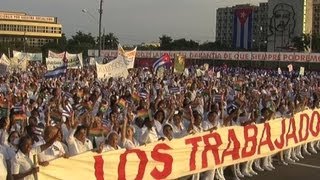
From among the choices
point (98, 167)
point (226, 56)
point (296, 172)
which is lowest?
point (296, 172)

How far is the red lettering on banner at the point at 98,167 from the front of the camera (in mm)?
8750

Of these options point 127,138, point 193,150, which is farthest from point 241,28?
point 127,138

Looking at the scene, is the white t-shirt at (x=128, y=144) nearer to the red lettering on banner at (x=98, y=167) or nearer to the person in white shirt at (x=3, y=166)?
the red lettering on banner at (x=98, y=167)

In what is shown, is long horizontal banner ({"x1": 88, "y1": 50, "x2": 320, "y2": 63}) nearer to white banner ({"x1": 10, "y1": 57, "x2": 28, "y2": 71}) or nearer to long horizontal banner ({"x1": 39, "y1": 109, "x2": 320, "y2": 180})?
white banner ({"x1": 10, "y1": 57, "x2": 28, "y2": 71})

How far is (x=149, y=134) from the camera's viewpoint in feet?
34.8

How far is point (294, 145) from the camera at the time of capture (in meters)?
14.4

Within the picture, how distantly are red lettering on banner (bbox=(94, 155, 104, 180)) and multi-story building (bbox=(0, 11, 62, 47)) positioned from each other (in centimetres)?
15097

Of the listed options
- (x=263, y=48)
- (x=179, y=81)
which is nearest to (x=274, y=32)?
(x=263, y=48)

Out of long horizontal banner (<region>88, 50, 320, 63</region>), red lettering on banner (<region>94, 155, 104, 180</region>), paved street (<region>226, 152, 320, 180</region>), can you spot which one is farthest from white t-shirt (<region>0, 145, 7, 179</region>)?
long horizontal banner (<region>88, 50, 320, 63</region>)

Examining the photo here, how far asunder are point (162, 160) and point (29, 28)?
159318mm

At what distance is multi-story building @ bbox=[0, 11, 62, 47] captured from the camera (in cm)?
15988

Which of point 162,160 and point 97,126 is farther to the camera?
point 97,126

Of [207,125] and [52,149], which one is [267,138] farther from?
A: [52,149]

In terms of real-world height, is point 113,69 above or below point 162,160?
above
